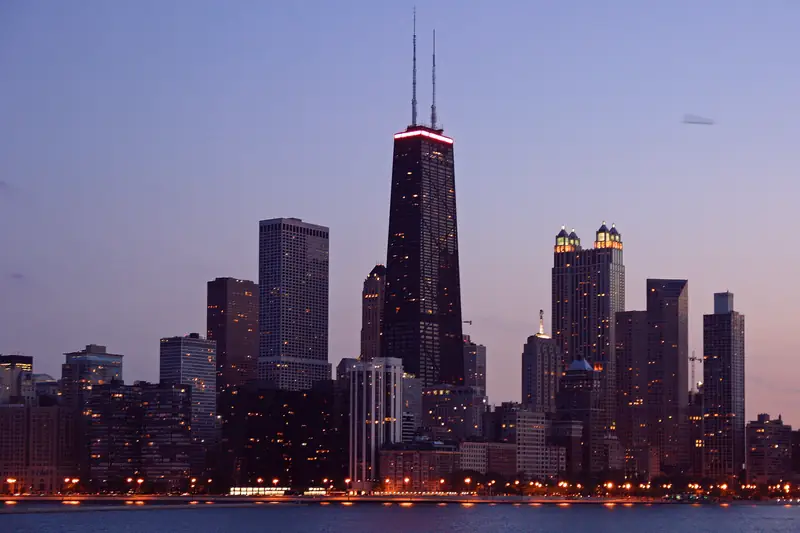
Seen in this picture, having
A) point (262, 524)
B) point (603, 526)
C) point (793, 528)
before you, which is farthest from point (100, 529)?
point (793, 528)

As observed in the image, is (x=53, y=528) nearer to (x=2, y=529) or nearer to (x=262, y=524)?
(x=2, y=529)

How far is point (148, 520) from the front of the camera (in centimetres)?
19038

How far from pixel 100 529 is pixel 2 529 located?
33.8ft

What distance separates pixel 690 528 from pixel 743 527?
1076 centimetres

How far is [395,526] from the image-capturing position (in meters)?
174

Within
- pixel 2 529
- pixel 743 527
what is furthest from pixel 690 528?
pixel 2 529

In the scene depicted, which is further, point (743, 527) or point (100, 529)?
point (743, 527)

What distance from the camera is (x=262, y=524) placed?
182m

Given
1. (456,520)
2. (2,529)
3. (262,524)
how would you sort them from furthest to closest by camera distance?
(456,520) → (262,524) → (2,529)

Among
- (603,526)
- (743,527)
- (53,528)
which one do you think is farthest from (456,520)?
(53,528)

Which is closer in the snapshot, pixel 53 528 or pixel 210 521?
pixel 53 528

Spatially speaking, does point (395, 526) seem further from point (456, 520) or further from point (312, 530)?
point (456, 520)

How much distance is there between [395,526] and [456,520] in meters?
22.0

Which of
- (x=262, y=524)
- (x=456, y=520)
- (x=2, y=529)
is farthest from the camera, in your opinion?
(x=456, y=520)
